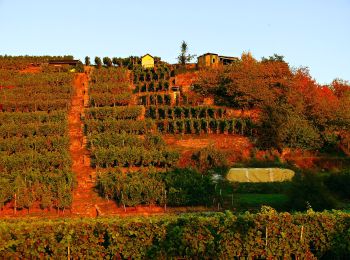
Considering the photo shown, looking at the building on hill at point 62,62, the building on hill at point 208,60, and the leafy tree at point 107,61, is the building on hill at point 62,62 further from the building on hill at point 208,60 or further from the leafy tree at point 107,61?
the building on hill at point 208,60

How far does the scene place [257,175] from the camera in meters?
34.5

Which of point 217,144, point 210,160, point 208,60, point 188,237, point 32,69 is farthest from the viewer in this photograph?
point 32,69

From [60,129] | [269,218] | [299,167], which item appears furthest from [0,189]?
[299,167]

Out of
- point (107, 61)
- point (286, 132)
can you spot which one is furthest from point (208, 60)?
point (286, 132)

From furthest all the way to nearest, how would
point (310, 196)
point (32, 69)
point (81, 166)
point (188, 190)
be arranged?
point (32, 69)
point (81, 166)
point (188, 190)
point (310, 196)

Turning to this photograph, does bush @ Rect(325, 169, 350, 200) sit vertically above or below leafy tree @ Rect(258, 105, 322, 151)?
below

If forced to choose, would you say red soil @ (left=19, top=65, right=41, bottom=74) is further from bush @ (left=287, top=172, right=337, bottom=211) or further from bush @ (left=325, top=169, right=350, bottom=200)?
bush @ (left=287, top=172, right=337, bottom=211)

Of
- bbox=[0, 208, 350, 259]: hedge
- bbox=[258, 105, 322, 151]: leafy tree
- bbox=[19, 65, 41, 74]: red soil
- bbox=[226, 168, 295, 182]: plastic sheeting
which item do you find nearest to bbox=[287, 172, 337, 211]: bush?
bbox=[226, 168, 295, 182]: plastic sheeting

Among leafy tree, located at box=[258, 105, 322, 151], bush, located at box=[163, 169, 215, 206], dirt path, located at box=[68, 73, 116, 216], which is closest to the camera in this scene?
bush, located at box=[163, 169, 215, 206]

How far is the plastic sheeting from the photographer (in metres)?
34.2

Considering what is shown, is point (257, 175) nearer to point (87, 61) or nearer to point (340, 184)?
point (340, 184)

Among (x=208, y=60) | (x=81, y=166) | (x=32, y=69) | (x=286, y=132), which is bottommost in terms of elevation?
(x=81, y=166)

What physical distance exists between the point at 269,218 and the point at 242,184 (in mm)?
14860

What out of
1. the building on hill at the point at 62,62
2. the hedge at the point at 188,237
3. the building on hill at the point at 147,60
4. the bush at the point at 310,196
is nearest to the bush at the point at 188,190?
the bush at the point at 310,196
